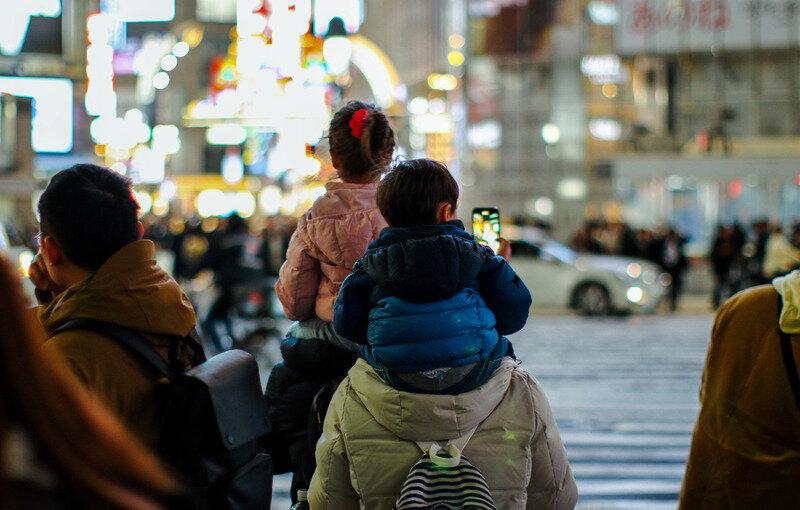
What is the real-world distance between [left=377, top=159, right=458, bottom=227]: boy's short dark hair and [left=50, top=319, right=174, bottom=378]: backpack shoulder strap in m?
0.96

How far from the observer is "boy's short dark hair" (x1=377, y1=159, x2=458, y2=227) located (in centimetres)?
393

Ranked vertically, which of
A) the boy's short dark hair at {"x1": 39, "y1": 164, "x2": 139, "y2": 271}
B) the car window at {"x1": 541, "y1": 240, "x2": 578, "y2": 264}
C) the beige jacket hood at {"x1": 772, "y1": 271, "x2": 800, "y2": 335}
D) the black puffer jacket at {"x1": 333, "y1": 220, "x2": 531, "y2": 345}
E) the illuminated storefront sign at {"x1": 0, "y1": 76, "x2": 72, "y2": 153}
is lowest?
the car window at {"x1": 541, "y1": 240, "x2": 578, "y2": 264}

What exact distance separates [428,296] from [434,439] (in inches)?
17.2

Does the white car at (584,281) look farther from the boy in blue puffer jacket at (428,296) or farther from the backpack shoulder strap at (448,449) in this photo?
the backpack shoulder strap at (448,449)

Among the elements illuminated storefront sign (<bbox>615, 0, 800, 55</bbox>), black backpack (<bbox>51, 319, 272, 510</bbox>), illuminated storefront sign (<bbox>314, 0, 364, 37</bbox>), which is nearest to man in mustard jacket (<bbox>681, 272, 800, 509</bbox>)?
black backpack (<bbox>51, 319, 272, 510</bbox>)

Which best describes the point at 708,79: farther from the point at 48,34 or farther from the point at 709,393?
the point at 709,393

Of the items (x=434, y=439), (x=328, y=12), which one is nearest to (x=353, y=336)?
(x=434, y=439)

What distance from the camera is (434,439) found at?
3.79m

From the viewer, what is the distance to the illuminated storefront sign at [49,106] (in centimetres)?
1658

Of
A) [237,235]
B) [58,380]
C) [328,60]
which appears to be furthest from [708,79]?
[58,380]

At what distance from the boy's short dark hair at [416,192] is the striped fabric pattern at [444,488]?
77 cm

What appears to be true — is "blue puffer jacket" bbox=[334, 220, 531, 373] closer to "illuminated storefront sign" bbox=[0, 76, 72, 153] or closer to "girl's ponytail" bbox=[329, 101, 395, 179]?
"girl's ponytail" bbox=[329, 101, 395, 179]

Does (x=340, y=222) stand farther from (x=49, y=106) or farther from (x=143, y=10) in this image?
(x=143, y=10)

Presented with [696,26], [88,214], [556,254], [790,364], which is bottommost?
[556,254]
